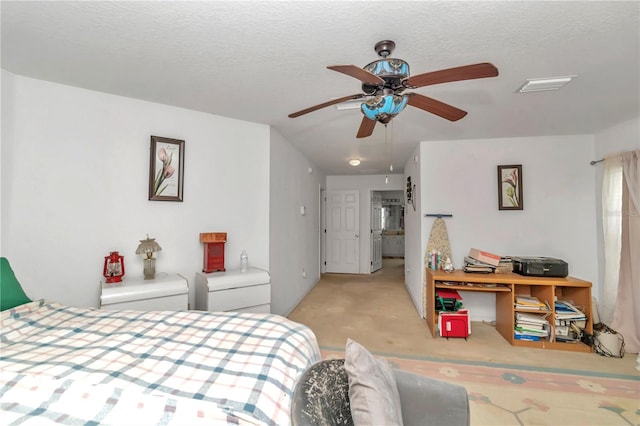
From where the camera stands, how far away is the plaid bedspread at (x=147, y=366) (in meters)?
0.83

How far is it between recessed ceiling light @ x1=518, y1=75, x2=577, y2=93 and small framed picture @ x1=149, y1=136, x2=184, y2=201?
3.09m

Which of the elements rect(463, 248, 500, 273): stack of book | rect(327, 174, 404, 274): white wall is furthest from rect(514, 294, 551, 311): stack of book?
rect(327, 174, 404, 274): white wall

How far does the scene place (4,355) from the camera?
119 cm

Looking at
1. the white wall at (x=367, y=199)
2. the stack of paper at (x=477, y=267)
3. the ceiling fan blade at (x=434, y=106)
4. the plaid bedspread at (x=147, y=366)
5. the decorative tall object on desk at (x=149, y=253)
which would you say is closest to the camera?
the plaid bedspread at (x=147, y=366)

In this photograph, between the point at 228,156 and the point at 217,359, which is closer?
the point at 217,359

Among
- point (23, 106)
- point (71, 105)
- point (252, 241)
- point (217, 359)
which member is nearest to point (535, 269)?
point (252, 241)

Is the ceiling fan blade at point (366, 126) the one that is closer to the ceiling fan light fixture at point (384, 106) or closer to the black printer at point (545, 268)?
the ceiling fan light fixture at point (384, 106)

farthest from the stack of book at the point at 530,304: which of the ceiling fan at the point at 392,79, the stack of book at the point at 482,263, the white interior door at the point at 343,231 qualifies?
the white interior door at the point at 343,231

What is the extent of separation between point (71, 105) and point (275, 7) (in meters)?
2.05

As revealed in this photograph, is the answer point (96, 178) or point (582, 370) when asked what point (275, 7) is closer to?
point (96, 178)

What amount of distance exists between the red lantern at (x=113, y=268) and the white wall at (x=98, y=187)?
0.12 m

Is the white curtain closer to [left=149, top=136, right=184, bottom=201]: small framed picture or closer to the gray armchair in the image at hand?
the gray armchair

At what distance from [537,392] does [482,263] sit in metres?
1.44

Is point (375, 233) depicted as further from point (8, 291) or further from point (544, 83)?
point (8, 291)
